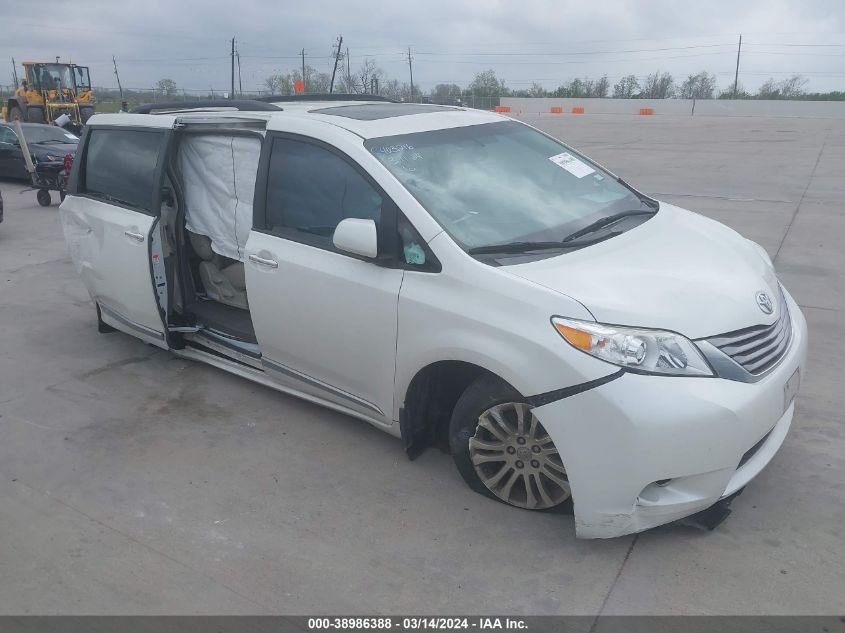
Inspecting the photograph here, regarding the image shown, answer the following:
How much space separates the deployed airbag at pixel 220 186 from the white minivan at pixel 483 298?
2 cm

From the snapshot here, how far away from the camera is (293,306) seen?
3975mm

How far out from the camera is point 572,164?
14.3 feet

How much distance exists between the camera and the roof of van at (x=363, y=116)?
3.96m

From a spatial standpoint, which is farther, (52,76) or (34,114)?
(52,76)

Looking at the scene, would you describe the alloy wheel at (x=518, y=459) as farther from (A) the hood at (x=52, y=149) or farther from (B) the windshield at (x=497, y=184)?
(A) the hood at (x=52, y=149)

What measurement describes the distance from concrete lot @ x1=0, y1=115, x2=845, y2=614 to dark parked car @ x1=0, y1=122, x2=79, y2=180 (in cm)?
1127

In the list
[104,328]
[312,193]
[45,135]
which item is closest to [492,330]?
[312,193]

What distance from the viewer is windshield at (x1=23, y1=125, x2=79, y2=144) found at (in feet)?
52.1

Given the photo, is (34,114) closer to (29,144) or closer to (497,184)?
(29,144)

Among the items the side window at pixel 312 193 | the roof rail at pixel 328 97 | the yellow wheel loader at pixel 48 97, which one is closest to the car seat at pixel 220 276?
the roof rail at pixel 328 97

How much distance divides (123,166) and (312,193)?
2056mm

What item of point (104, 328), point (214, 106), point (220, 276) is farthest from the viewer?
point (104, 328)

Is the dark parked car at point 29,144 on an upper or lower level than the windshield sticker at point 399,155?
lower

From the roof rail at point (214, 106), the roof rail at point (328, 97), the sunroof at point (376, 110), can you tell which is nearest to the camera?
the sunroof at point (376, 110)
